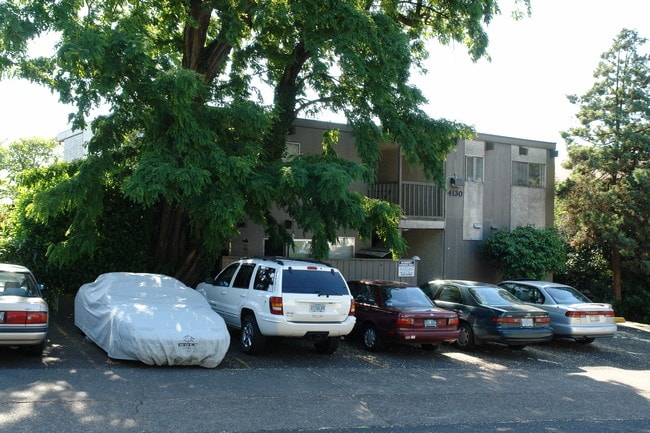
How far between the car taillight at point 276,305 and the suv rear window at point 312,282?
199 millimetres

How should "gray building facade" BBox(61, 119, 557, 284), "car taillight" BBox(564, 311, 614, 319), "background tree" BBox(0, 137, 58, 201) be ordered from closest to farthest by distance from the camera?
"car taillight" BBox(564, 311, 614, 319) → "gray building facade" BBox(61, 119, 557, 284) → "background tree" BBox(0, 137, 58, 201)

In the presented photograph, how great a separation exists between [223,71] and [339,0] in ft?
14.7

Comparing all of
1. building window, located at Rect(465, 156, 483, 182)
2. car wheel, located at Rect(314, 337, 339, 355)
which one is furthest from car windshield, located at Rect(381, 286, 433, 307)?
building window, located at Rect(465, 156, 483, 182)

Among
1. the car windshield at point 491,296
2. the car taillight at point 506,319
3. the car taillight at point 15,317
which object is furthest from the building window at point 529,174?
the car taillight at point 15,317

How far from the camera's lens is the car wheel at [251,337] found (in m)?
11.5

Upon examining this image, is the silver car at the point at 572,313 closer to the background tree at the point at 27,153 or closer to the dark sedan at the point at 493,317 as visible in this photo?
the dark sedan at the point at 493,317

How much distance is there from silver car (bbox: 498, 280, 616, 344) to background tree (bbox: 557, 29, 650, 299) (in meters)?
9.68

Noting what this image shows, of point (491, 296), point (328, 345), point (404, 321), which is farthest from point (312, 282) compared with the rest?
point (491, 296)

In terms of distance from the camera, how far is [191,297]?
11672mm

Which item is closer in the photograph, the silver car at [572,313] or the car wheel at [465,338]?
the car wheel at [465,338]

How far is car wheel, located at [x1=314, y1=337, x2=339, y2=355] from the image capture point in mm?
12266

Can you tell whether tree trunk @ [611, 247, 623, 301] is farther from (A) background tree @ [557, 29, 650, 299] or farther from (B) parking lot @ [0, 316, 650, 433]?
(B) parking lot @ [0, 316, 650, 433]

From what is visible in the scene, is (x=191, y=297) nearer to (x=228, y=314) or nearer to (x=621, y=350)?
(x=228, y=314)

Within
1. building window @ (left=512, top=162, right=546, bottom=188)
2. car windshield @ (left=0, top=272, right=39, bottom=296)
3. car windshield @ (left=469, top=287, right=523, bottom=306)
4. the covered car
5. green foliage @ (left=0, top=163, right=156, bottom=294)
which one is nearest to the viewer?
the covered car
